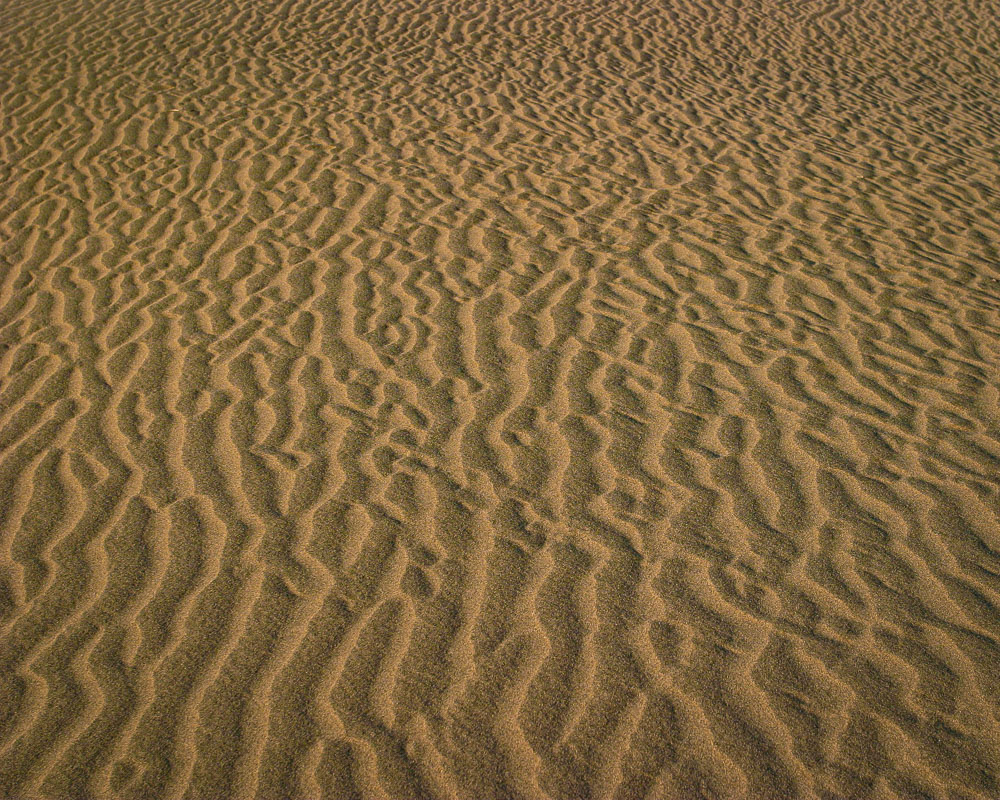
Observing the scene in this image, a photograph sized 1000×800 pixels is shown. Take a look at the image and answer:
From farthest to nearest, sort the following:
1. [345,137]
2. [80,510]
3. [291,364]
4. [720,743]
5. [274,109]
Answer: [274,109] < [345,137] < [291,364] < [80,510] < [720,743]

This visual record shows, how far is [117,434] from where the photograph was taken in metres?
4.22

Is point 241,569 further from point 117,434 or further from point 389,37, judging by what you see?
point 389,37

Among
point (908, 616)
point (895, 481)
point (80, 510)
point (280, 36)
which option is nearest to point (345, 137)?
point (280, 36)

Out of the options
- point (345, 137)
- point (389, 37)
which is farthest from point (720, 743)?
point (389, 37)

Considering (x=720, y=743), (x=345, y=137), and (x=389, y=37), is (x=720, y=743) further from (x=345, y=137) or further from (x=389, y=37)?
(x=389, y=37)

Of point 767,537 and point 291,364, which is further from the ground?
point 291,364

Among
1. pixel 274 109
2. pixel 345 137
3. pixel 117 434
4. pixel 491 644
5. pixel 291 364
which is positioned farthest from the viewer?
pixel 274 109

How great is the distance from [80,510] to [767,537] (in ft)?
9.60

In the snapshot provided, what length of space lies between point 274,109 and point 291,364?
16.0ft

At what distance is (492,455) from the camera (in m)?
4.11

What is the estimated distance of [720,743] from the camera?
9.14 ft

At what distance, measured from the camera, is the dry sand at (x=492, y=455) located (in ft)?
9.28

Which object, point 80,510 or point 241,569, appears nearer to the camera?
point 241,569

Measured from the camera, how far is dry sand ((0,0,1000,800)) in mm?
2828
